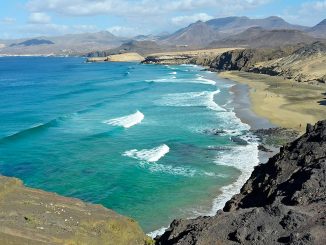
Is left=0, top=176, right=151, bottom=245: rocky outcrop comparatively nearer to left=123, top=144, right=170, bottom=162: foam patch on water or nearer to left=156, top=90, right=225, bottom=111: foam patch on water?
left=123, top=144, right=170, bottom=162: foam patch on water

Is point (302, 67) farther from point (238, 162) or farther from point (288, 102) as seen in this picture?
point (238, 162)

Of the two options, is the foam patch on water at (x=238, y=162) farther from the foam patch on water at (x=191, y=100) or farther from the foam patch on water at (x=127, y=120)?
the foam patch on water at (x=191, y=100)

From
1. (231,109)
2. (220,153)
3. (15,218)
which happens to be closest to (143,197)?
(220,153)

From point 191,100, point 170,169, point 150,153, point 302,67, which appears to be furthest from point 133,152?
point 302,67

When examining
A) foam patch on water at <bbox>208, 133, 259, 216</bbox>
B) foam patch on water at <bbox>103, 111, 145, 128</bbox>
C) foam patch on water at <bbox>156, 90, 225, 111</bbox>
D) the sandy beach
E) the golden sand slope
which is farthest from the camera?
the golden sand slope

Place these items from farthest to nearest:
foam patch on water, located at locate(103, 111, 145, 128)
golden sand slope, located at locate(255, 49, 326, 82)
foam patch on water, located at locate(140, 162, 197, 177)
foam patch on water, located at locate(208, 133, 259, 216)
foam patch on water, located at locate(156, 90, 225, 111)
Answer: golden sand slope, located at locate(255, 49, 326, 82) → foam patch on water, located at locate(156, 90, 225, 111) → foam patch on water, located at locate(103, 111, 145, 128) → foam patch on water, located at locate(140, 162, 197, 177) → foam patch on water, located at locate(208, 133, 259, 216)

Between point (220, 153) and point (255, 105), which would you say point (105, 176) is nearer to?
point (220, 153)

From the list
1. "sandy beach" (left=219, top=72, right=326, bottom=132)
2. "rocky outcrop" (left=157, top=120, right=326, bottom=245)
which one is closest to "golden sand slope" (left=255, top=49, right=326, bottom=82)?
"sandy beach" (left=219, top=72, right=326, bottom=132)
